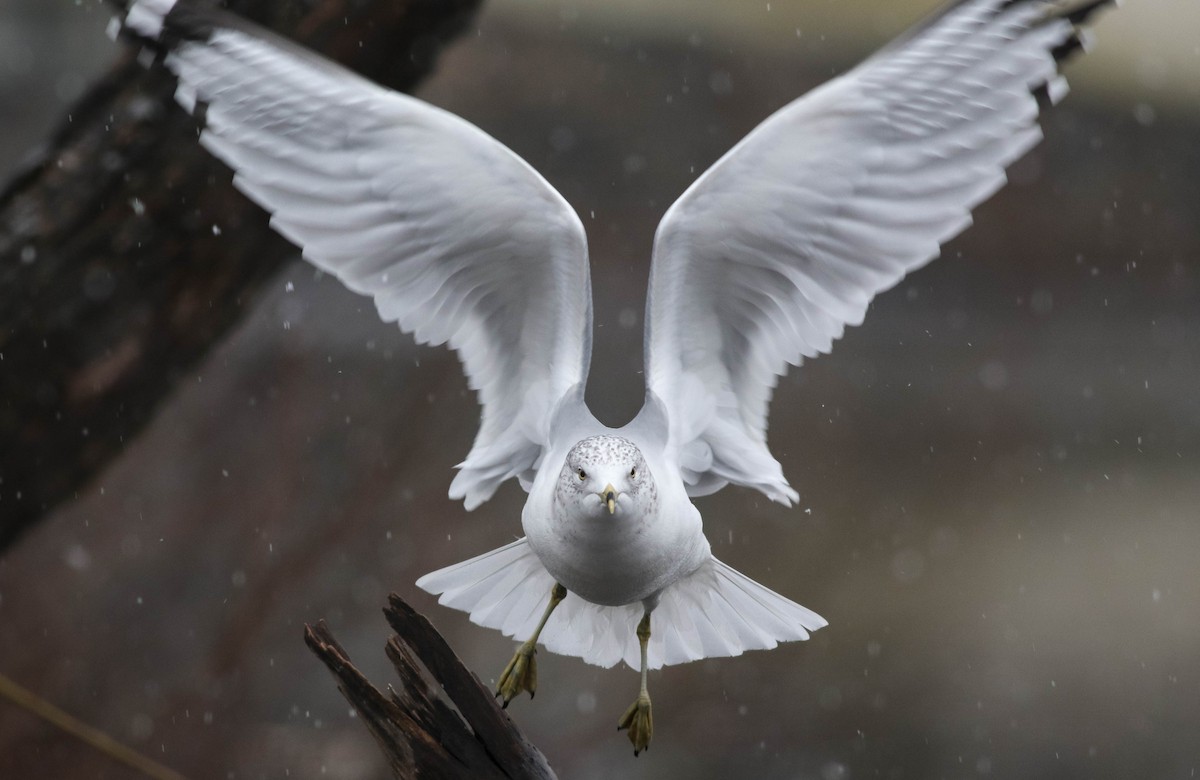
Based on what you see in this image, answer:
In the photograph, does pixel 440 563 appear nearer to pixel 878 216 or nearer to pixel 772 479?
pixel 772 479

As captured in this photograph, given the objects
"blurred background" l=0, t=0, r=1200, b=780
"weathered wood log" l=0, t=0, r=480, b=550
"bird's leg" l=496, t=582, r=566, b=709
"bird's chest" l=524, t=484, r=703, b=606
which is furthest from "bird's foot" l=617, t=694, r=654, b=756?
"blurred background" l=0, t=0, r=1200, b=780

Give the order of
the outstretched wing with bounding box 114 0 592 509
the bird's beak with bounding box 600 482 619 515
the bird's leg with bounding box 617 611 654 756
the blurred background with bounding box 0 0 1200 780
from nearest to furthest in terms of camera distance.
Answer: the bird's beak with bounding box 600 482 619 515, the outstretched wing with bounding box 114 0 592 509, the bird's leg with bounding box 617 611 654 756, the blurred background with bounding box 0 0 1200 780

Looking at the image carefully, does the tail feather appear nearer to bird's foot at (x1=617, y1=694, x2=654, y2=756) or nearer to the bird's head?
bird's foot at (x1=617, y1=694, x2=654, y2=756)

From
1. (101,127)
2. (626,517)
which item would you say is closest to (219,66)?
(101,127)

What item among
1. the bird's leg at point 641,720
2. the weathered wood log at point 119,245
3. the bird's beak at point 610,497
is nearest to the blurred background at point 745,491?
the weathered wood log at point 119,245

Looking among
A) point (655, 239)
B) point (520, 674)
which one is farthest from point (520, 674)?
point (655, 239)

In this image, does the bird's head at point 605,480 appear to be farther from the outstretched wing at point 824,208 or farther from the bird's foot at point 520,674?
the bird's foot at point 520,674

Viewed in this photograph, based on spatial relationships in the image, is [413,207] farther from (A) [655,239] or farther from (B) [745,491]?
(B) [745,491]
